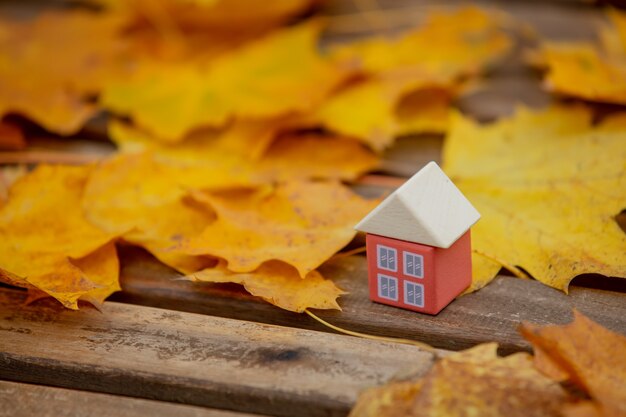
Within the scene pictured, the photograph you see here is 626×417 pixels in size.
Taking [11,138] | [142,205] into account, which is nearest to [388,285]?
[142,205]

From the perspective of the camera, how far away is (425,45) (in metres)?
2.03

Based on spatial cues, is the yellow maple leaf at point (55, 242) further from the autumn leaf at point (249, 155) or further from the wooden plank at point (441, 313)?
the autumn leaf at point (249, 155)

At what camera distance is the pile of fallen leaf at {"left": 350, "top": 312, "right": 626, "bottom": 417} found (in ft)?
3.16

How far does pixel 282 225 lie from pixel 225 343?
0.27m

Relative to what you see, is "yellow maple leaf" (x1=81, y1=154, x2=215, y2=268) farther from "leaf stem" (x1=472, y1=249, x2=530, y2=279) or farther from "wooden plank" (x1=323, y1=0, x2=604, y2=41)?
"wooden plank" (x1=323, y1=0, x2=604, y2=41)

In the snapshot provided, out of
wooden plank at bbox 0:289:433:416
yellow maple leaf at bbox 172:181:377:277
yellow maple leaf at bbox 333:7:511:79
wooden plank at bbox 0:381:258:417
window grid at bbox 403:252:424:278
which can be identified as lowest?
wooden plank at bbox 0:381:258:417

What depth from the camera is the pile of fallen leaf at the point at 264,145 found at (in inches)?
50.4

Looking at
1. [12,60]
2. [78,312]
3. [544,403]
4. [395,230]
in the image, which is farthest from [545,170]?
[12,60]

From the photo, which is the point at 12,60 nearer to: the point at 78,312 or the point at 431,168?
the point at 78,312

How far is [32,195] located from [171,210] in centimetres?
22

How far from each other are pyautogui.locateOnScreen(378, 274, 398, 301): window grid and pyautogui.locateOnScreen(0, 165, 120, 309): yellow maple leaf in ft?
1.23

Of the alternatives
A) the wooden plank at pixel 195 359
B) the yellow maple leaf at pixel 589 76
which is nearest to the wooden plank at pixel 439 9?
the yellow maple leaf at pixel 589 76

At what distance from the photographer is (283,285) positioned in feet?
4.04

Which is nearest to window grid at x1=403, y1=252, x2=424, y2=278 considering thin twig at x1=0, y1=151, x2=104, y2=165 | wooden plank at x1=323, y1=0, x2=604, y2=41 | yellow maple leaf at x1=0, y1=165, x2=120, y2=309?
yellow maple leaf at x1=0, y1=165, x2=120, y2=309
